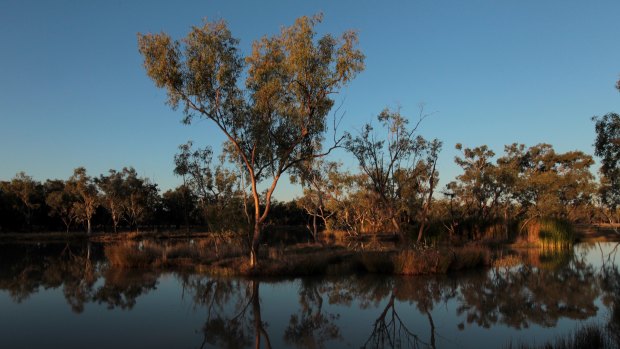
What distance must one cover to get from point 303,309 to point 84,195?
187 feet

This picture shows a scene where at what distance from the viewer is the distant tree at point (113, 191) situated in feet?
207

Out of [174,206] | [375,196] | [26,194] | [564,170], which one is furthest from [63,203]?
[564,170]

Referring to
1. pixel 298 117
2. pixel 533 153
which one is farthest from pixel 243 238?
pixel 533 153

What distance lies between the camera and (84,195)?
6284cm

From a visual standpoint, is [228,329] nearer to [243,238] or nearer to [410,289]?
[410,289]

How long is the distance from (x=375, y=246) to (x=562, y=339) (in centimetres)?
2079

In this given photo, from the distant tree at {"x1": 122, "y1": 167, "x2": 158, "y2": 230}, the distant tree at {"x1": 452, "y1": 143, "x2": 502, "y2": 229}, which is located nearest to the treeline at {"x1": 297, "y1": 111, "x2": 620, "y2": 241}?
the distant tree at {"x1": 452, "y1": 143, "x2": 502, "y2": 229}

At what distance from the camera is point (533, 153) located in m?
61.2

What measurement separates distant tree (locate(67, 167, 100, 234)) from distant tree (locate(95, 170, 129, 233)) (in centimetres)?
101

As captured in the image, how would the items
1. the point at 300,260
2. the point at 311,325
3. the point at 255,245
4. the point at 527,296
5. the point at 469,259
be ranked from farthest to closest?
the point at 469,259 < the point at 300,260 < the point at 255,245 < the point at 527,296 < the point at 311,325

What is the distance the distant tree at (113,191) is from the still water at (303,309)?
4336 centimetres

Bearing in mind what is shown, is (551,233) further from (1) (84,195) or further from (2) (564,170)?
(1) (84,195)

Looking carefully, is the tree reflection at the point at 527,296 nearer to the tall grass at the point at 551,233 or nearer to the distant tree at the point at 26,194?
the tall grass at the point at 551,233

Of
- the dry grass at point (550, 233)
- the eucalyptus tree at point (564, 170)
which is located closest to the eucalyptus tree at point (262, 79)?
the dry grass at point (550, 233)
